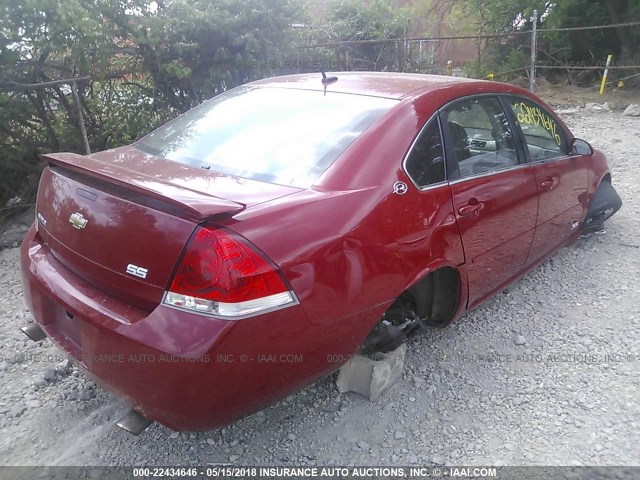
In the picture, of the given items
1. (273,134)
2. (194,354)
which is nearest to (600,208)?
(273,134)

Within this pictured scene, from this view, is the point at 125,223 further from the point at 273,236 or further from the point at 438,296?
the point at 438,296

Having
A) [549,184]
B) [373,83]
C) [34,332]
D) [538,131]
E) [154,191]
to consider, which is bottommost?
[34,332]

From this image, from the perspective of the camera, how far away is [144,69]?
5.90 meters

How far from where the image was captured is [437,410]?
2578mm

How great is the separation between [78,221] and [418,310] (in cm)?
171

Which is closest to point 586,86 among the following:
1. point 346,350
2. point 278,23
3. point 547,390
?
point 278,23

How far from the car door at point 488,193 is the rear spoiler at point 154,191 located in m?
1.32

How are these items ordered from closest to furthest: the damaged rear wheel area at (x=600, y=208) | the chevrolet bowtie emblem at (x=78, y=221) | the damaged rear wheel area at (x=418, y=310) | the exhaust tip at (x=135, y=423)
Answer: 1. the exhaust tip at (x=135, y=423)
2. the chevrolet bowtie emblem at (x=78, y=221)
3. the damaged rear wheel area at (x=418, y=310)
4. the damaged rear wheel area at (x=600, y=208)

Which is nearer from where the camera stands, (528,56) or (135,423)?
(135,423)

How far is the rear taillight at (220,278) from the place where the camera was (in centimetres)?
183

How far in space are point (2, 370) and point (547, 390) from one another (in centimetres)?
296

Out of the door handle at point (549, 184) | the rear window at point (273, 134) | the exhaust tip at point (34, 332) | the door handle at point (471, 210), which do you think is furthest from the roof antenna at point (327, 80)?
the exhaust tip at point (34, 332)

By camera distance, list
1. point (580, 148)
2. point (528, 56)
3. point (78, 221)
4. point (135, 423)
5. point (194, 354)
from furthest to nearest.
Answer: point (528, 56)
point (580, 148)
point (78, 221)
point (135, 423)
point (194, 354)

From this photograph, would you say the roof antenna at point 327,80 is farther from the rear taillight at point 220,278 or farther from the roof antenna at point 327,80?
the rear taillight at point 220,278
